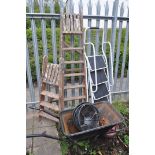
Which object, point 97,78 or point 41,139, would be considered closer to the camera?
point 41,139

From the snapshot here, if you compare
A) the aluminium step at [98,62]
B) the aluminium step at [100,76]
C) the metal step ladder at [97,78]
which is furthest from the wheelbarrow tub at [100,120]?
the aluminium step at [98,62]

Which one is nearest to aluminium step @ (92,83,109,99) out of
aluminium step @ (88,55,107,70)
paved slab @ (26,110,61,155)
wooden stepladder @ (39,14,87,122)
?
wooden stepladder @ (39,14,87,122)

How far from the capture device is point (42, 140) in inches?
95.7

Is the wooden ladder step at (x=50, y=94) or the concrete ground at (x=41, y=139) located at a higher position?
the wooden ladder step at (x=50, y=94)

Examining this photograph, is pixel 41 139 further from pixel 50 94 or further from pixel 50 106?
pixel 50 94

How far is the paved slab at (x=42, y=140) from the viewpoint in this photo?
7.44 ft

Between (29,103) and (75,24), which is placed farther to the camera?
(29,103)

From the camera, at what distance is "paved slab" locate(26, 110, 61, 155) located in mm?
2269

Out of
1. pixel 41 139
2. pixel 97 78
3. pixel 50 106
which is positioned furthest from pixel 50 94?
pixel 97 78

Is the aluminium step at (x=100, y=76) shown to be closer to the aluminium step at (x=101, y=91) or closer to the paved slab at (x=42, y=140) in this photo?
the aluminium step at (x=101, y=91)
